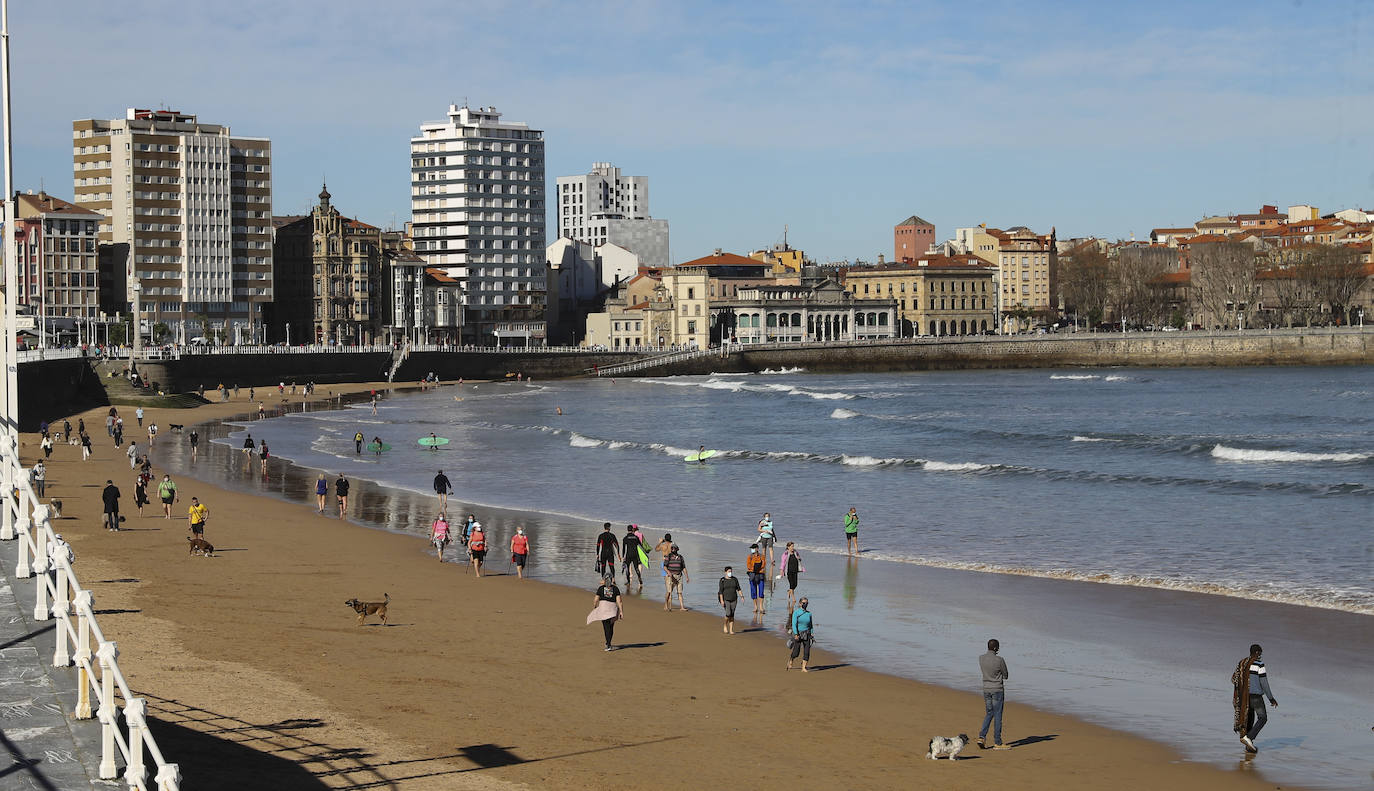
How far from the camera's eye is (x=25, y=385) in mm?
57719

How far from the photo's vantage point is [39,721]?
8570mm

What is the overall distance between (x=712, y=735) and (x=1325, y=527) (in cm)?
2175

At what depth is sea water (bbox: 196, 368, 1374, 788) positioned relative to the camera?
58.9ft

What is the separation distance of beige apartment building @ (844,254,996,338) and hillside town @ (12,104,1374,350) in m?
0.25

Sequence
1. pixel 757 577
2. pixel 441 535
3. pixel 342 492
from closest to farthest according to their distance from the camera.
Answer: pixel 757 577
pixel 441 535
pixel 342 492

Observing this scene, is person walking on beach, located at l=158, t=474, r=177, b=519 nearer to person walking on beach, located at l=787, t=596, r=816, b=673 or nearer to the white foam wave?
person walking on beach, located at l=787, t=596, r=816, b=673

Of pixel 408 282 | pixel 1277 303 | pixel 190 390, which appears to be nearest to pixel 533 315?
pixel 408 282

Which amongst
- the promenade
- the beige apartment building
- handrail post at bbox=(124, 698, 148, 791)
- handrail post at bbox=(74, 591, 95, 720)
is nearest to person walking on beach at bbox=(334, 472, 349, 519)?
the promenade

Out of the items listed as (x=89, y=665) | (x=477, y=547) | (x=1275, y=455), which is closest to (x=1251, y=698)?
Answer: (x=89, y=665)

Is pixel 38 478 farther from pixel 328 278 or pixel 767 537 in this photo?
pixel 328 278

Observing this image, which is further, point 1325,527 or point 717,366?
point 717,366

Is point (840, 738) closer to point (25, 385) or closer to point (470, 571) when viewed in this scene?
point (470, 571)

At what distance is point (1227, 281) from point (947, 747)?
156 metres

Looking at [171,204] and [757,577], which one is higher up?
[171,204]
